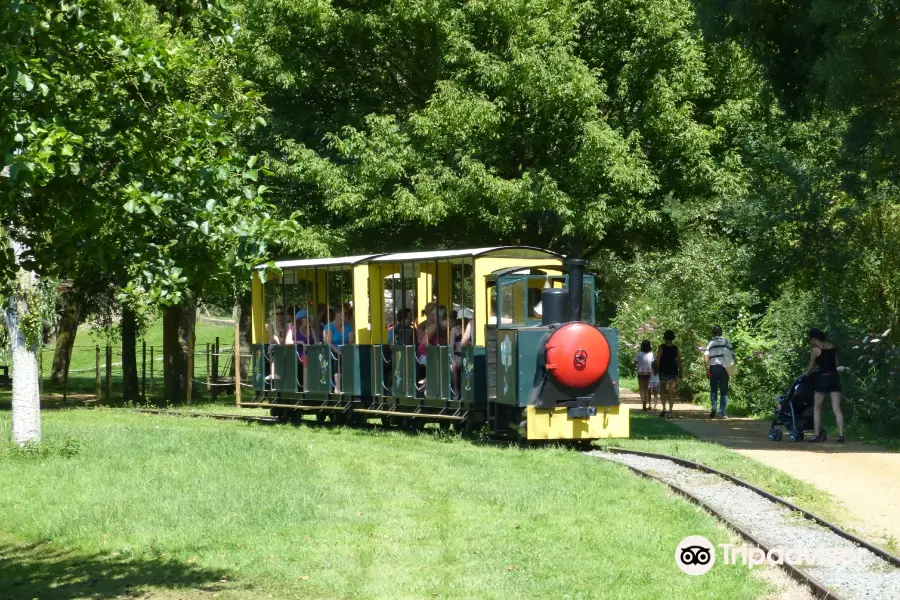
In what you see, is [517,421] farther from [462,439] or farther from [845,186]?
[845,186]

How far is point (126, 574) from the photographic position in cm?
1070

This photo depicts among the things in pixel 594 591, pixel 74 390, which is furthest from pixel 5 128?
pixel 74 390

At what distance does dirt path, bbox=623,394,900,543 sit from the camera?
1265cm

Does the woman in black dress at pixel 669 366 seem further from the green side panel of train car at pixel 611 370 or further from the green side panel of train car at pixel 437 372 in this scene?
the green side panel of train car at pixel 611 370

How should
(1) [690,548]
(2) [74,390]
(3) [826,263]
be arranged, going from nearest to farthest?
1. (1) [690,548]
2. (3) [826,263]
3. (2) [74,390]

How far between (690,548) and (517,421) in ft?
29.3

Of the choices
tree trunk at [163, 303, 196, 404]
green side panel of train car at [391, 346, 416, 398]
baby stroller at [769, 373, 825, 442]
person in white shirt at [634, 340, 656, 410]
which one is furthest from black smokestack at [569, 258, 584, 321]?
tree trunk at [163, 303, 196, 404]

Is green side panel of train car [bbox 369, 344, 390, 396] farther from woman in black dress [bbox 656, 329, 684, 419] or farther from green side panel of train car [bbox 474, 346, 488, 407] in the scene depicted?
woman in black dress [bbox 656, 329, 684, 419]

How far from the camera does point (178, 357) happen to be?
34156 millimetres

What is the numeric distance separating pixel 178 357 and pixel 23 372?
14536mm

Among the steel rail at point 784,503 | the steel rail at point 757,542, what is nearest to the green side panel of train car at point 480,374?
the steel rail at point 784,503

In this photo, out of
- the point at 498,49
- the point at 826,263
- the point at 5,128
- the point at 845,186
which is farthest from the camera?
the point at 498,49

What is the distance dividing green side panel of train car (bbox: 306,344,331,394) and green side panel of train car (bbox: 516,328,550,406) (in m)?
6.36

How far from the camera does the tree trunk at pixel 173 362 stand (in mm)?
33406
